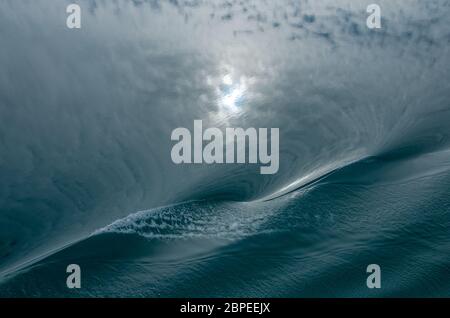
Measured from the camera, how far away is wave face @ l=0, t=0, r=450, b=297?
3.53 meters

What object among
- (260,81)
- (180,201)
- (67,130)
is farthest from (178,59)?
(180,201)

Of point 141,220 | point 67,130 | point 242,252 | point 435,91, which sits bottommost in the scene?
point 242,252

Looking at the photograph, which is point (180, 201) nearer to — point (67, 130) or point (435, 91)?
point (67, 130)

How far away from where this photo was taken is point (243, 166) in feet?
14.6

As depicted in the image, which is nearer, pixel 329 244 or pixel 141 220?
pixel 329 244

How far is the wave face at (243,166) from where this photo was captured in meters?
3.53

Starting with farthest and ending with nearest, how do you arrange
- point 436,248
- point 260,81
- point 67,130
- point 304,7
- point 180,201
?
point 304,7
point 260,81
point 67,130
point 180,201
point 436,248

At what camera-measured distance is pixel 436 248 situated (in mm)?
3539

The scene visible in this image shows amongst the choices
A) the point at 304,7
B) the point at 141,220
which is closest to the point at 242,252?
the point at 141,220

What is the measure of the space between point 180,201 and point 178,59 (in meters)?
1.94

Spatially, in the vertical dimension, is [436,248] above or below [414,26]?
below

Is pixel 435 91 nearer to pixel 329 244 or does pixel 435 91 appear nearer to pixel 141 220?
pixel 329 244
